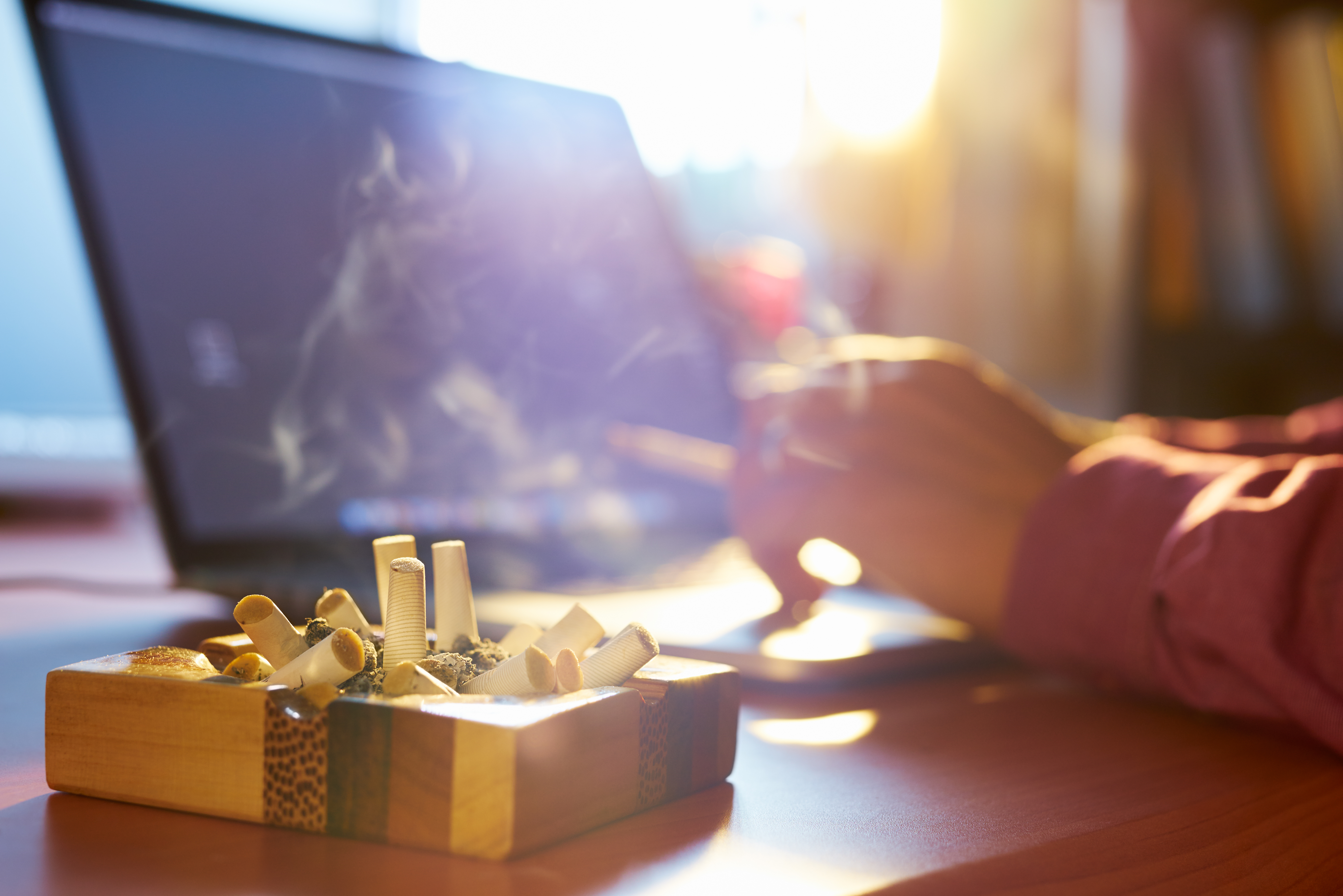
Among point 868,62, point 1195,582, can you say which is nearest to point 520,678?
point 1195,582

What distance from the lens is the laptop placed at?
0.60 m

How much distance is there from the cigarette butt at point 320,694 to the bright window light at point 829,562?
1.08 feet

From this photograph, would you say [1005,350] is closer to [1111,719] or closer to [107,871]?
[1111,719]

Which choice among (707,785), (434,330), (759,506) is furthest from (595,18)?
(707,785)

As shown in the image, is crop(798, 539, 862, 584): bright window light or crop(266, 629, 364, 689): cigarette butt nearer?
crop(266, 629, 364, 689): cigarette butt

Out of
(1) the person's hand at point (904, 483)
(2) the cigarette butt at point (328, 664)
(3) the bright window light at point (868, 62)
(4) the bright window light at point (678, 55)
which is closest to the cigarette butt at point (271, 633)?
(2) the cigarette butt at point (328, 664)

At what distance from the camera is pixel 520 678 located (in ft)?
0.85

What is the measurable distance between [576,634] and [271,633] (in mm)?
83

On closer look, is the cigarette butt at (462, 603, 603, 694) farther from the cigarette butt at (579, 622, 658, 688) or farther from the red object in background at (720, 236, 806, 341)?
the red object in background at (720, 236, 806, 341)

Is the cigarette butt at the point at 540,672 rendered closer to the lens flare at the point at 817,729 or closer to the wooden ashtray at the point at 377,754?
the wooden ashtray at the point at 377,754

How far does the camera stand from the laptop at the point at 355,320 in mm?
604

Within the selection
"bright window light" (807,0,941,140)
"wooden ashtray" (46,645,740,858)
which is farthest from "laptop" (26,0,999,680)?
"bright window light" (807,0,941,140)

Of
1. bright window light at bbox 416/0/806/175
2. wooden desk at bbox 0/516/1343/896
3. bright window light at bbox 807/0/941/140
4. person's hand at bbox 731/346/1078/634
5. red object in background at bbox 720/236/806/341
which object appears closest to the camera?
wooden desk at bbox 0/516/1343/896

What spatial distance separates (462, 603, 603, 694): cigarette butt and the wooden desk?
5cm
